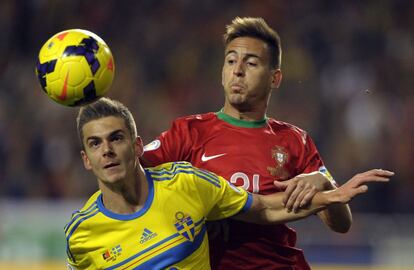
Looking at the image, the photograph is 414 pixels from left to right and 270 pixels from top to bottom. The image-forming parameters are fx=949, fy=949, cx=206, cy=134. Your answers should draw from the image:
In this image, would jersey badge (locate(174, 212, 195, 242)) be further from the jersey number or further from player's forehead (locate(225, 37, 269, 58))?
player's forehead (locate(225, 37, 269, 58))

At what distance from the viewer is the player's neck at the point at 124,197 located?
487 centimetres

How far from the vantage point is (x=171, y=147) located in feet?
18.0

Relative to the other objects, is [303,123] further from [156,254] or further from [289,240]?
[156,254]

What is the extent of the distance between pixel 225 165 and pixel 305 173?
18.4 inches

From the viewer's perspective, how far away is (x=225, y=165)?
5.48 meters

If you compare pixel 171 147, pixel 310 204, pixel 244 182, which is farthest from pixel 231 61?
pixel 310 204

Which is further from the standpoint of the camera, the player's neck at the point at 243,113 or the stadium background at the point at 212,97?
the stadium background at the point at 212,97

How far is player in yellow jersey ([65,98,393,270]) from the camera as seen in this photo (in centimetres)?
482

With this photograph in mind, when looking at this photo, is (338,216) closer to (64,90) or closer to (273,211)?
(273,211)

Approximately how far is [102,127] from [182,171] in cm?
50

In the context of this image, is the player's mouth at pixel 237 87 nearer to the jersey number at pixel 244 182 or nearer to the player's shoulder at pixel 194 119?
the player's shoulder at pixel 194 119

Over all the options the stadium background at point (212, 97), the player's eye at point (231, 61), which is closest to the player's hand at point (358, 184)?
the player's eye at point (231, 61)

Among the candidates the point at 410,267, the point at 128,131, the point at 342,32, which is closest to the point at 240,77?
the point at 128,131

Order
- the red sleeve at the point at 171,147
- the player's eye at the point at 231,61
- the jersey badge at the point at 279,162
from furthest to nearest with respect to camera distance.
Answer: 1. the player's eye at the point at 231,61
2. the jersey badge at the point at 279,162
3. the red sleeve at the point at 171,147
